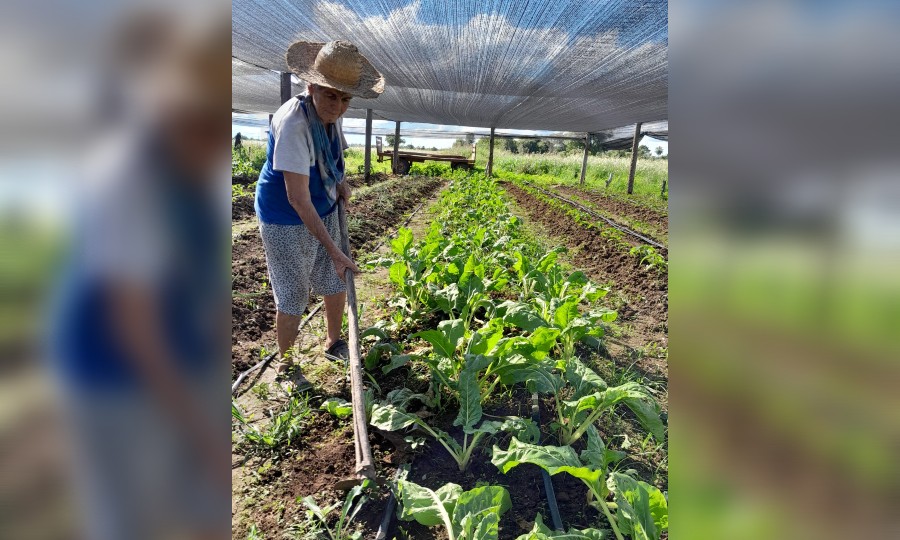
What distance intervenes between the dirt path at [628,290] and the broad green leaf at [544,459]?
2005 mm

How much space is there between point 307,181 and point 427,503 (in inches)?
70.8

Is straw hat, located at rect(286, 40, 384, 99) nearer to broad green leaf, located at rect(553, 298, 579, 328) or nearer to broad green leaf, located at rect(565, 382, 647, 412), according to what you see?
broad green leaf, located at rect(553, 298, 579, 328)

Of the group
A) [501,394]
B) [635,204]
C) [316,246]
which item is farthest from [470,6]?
[635,204]

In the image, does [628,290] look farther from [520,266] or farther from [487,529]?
[487,529]

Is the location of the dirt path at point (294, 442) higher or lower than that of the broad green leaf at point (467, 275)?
lower

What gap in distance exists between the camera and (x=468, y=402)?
254cm

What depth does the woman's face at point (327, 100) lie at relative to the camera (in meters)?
2.89

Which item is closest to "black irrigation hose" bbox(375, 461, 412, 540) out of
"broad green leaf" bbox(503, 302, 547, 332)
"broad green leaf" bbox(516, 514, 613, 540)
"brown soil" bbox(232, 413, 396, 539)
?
"brown soil" bbox(232, 413, 396, 539)

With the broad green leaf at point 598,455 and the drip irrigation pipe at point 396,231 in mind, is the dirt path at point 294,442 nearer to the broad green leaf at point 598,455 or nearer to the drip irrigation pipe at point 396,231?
the broad green leaf at point 598,455

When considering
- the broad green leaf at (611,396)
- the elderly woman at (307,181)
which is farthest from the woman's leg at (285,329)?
the broad green leaf at (611,396)
